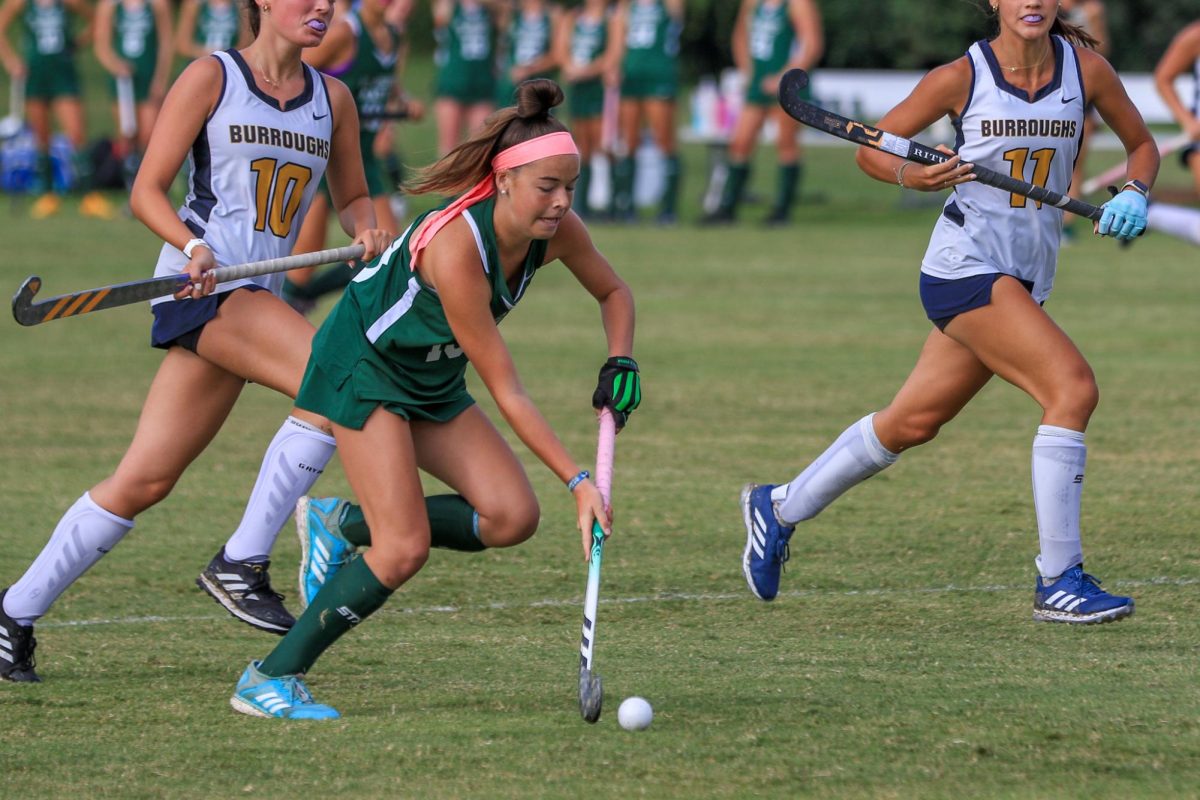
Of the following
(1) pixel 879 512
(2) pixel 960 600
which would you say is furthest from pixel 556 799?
(1) pixel 879 512

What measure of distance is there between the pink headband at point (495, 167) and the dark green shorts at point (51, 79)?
1551 centimetres

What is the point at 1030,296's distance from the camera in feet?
18.3

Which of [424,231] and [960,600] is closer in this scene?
[424,231]

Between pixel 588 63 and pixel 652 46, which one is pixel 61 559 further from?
pixel 588 63

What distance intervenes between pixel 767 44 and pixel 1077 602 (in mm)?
13265

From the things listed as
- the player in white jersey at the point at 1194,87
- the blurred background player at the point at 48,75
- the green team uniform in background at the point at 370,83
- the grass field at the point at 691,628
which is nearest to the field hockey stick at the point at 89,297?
the grass field at the point at 691,628

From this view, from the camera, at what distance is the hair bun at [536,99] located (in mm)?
4469

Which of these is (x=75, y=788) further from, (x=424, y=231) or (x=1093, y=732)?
(x=1093, y=732)

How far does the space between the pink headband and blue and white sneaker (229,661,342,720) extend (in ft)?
3.51

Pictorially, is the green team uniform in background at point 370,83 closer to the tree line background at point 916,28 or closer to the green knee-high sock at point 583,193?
the green knee-high sock at point 583,193

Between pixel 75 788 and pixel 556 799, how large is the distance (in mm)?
1046

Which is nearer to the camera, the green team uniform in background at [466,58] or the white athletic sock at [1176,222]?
→ the white athletic sock at [1176,222]

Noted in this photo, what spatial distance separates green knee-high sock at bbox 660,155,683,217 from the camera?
18.2 metres

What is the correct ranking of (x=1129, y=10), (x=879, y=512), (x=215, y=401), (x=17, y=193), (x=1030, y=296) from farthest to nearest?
1. (x=1129, y=10)
2. (x=17, y=193)
3. (x=879, y=512)
4. (x=1030, y=296)
5. (x=215, y=401)
